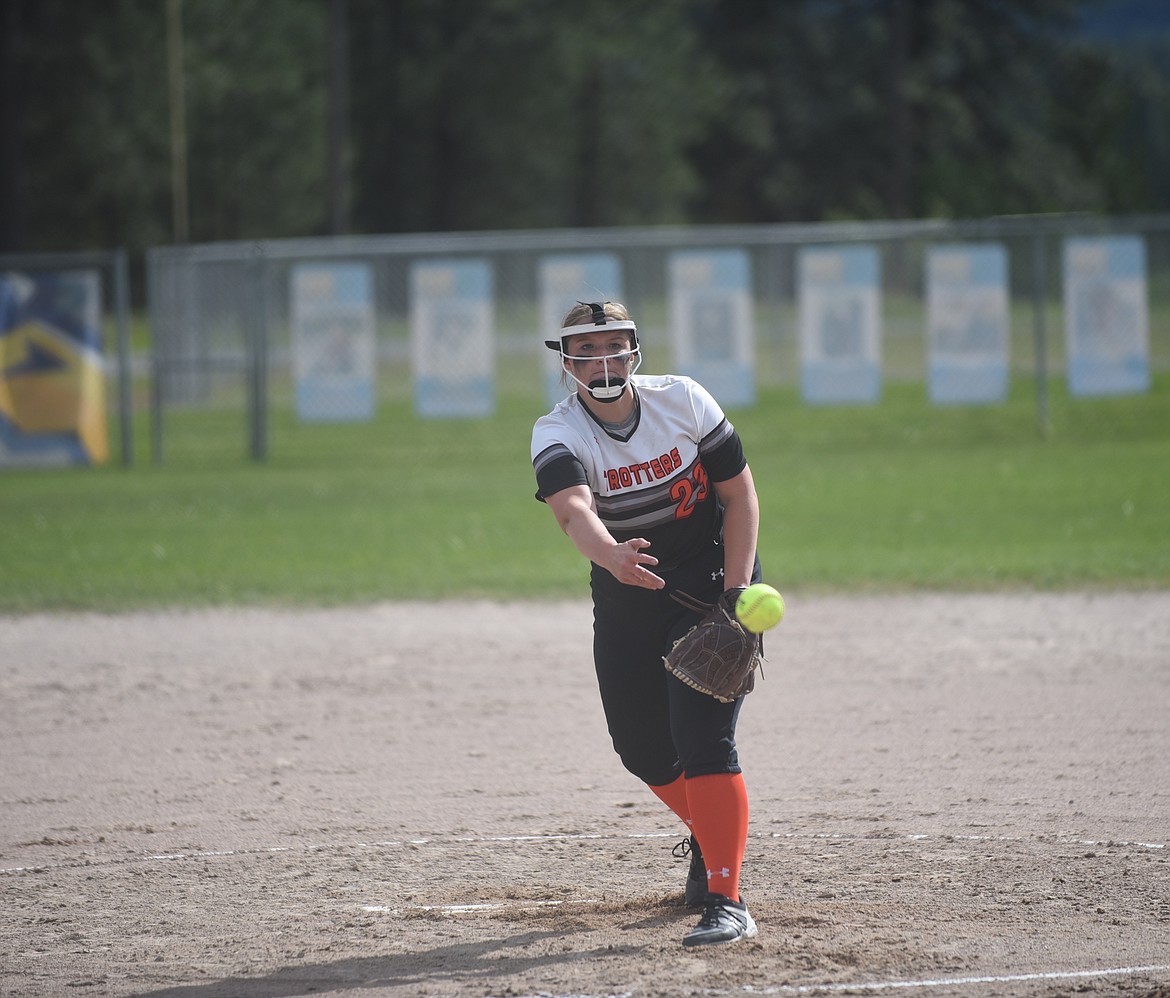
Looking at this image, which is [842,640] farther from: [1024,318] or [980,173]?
[980,173]

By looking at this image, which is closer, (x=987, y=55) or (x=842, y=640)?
(x=842, y=640)

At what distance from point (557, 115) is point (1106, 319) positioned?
38242 millimetres

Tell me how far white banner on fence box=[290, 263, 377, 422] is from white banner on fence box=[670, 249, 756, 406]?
381cm

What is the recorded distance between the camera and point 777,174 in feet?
192

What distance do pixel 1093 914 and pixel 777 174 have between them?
5607 centimetres

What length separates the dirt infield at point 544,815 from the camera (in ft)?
13.9

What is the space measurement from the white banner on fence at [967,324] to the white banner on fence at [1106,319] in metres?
0.82

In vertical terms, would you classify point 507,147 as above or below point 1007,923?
above

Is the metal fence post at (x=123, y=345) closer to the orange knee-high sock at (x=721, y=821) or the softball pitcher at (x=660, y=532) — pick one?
the softball pitcher at (x=660, y=532)

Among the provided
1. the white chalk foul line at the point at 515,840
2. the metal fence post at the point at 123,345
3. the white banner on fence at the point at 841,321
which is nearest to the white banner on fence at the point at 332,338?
the metal fence post at the point at 123,345

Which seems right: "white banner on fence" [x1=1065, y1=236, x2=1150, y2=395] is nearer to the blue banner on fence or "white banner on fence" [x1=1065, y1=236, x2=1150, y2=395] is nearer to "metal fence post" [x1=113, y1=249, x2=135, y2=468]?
"metal fence post" [x1=113, y1=249, x2=135, y2=468]

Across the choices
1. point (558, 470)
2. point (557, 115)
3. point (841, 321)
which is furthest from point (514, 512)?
point (557, 115)

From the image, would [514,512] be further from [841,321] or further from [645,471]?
[645,471]

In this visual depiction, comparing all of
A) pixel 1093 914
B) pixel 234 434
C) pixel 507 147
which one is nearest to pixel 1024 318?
pixel 234 434
